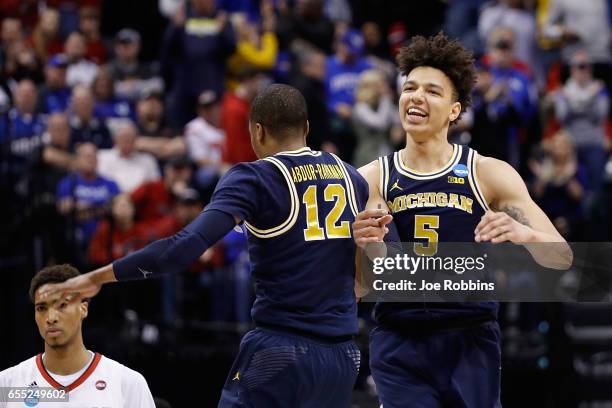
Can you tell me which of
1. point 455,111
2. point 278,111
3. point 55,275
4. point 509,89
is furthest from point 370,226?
point 509,89

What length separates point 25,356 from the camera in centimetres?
1116

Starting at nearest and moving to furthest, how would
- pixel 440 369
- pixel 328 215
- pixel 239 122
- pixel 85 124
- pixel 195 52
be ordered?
pixel 328 215, pixel 440 369, pixel 85 124, pixel 239 122, pixel 195 52

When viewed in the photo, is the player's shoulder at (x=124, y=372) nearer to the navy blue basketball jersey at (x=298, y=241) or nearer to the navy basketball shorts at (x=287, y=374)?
the navy basketball shorts at (x=287, y=374)

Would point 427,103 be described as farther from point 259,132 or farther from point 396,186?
point 259,132

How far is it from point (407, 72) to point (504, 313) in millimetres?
5795

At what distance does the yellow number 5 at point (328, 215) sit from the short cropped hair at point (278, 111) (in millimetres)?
378

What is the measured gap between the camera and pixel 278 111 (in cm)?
593

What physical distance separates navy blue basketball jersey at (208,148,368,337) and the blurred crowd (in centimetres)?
596

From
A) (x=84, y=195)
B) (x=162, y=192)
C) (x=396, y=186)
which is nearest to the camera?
(x=396, y=186)

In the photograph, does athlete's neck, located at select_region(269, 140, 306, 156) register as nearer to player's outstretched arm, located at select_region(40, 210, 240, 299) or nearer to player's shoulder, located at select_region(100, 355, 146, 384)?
player's outstretched arm, located at select_region(40, 210, 240, 299)

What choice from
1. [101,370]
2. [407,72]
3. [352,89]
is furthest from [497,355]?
[352,89]

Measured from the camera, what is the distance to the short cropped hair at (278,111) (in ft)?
19.5

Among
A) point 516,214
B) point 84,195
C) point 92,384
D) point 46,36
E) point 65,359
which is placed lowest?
A: point 92,384

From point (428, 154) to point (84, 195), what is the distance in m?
6.53
